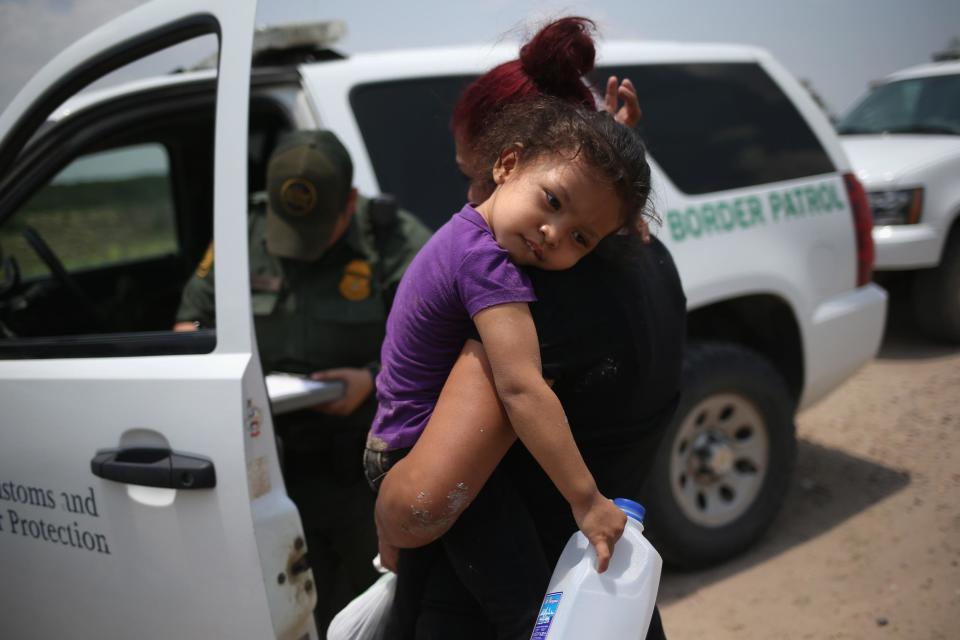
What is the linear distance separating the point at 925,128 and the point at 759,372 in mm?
4284

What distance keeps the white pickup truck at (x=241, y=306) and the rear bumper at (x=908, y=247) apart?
217cm

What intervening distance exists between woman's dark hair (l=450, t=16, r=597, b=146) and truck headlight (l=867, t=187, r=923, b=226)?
4697mm

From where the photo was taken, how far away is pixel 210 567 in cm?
166

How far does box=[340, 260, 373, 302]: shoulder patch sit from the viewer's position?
2451 mm

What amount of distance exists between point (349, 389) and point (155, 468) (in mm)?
679

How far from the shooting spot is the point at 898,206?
5484 millimetres

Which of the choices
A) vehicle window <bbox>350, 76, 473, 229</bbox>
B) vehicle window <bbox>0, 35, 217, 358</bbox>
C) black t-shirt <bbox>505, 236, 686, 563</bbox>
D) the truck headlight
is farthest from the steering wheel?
the truck headlight

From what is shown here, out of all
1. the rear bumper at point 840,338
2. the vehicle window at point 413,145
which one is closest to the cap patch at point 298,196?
the vehicle window at point 413,145

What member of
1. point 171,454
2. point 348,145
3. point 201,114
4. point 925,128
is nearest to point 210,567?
point 171,454

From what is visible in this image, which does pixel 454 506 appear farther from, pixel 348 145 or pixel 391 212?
pixel 348 145

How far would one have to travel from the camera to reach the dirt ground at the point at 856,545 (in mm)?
2834

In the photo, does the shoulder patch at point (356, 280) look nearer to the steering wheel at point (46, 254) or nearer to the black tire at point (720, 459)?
the black tire at point (720, 459)

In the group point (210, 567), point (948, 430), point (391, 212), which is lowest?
point (948, 430)

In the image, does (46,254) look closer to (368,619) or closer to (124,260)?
(124,260)
